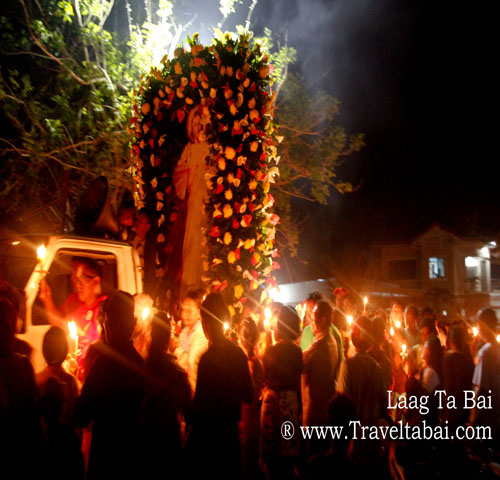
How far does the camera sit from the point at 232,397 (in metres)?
3.67

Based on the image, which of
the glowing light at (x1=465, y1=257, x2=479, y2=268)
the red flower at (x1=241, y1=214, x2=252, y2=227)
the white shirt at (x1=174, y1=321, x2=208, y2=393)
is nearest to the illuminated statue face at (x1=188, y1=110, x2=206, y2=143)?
the red flower at (x1=241, y1=214, x2=252, y2=227)

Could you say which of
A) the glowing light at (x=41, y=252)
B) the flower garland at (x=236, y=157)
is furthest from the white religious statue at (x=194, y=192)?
the glowing light at (x=41, y=252)

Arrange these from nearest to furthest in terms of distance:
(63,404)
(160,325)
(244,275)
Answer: (63,404) < (160,325) < (244,275)

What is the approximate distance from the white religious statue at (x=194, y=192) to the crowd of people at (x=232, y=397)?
2.56ft

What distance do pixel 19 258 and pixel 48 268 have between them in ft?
1.66

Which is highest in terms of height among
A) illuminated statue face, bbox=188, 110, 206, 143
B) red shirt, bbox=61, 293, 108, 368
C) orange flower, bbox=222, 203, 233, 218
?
illuminated statue face, bbox=188, 110, 206, 143

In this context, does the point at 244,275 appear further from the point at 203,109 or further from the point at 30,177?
the point at 30,177

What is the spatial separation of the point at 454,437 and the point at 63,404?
5.43 meters

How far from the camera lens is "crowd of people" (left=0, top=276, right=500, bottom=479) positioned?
326cm

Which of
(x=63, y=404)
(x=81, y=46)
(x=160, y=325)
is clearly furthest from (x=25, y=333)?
(x=81, y=46)

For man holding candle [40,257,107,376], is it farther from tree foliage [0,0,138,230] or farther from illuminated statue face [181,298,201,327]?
tree foliage [0,0,138,230]

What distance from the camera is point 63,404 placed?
3.50 m

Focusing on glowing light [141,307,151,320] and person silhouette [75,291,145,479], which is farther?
glowing light [141,307,151,320]

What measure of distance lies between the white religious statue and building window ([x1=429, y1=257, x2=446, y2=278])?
3036 centimetres
